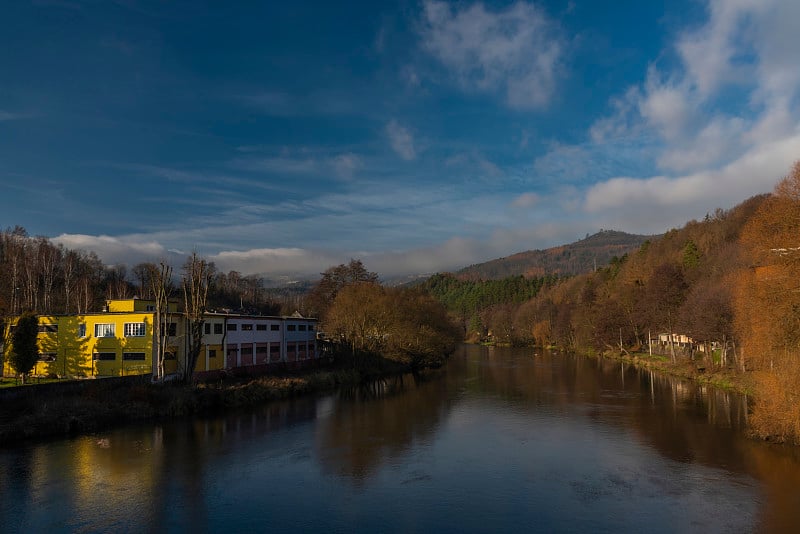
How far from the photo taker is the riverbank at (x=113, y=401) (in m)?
27.7

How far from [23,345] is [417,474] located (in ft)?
95.5

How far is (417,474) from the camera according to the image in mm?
21703

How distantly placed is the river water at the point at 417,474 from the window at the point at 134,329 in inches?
434

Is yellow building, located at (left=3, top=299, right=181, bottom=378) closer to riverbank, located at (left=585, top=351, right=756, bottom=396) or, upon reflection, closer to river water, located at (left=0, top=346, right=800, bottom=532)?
river water, located at (left=0, top=346, right=800, bottom=532)

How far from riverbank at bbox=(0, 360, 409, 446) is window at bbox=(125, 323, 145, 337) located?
4.43m

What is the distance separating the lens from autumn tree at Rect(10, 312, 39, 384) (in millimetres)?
35500

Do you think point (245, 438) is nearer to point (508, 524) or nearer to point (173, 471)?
point (173, 471)

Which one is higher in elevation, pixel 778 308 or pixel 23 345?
pixel 778 308

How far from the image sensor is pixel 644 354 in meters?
72.1

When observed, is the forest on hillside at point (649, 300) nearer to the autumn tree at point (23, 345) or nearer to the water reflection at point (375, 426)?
the autumn tree at point (23, 345)

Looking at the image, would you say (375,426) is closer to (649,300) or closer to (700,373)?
(700,373)

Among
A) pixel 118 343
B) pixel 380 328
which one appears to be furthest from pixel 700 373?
pixel 118 343

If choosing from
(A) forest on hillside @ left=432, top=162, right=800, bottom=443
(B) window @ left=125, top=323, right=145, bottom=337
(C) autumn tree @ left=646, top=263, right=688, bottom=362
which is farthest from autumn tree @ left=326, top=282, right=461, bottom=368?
(A) forest on hillside @ left=432, top=162, right=800, bottom=443

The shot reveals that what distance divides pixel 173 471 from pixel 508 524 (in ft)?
44.7
